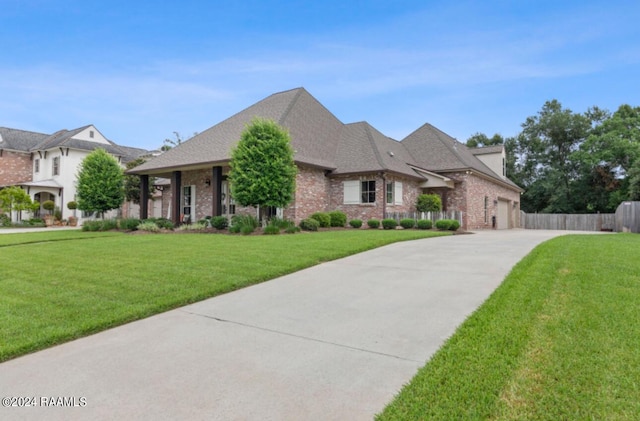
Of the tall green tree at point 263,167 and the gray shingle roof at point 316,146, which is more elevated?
the gray shingle roof at point 316,146

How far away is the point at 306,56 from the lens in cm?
1570

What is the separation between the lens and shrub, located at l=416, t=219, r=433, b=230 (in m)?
16.6

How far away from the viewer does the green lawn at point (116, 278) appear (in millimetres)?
4090

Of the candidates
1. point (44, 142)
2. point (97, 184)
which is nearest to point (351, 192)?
point (97, 184)

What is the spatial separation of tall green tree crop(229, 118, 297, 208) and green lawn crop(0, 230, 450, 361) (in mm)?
4049

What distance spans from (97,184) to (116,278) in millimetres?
16739

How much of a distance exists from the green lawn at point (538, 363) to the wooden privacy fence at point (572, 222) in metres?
26.2

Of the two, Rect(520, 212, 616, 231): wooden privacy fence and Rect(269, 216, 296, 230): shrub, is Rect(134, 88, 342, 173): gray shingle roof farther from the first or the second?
Rect(520, 212, 616, 231): wooden privacy fence

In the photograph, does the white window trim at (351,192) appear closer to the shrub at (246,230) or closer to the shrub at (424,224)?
the shrub at (424,224)

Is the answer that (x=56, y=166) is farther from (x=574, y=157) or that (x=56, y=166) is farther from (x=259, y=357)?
(x=574, y=157)

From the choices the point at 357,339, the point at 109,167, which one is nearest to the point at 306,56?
the point at 109,167

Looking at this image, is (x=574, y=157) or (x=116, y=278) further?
(x=574, y=157)

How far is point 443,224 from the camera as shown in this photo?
53.9 ft

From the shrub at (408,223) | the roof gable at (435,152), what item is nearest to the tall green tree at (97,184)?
the shrub at (408,223)
